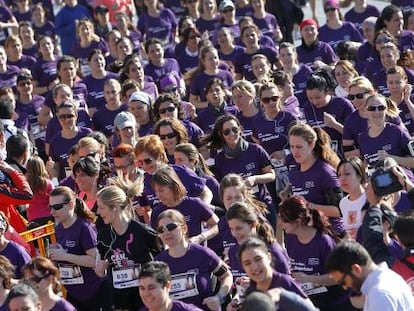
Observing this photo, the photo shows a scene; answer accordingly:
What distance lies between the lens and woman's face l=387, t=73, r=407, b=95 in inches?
484

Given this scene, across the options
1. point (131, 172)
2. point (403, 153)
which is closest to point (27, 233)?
point (131, 172)

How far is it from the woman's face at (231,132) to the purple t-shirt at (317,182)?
99cm

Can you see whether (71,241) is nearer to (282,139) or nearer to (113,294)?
(113,294)

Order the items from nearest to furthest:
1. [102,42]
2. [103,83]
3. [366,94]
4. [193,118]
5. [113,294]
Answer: [113,294], [366,94], [193,118], [103,83], [102,42]

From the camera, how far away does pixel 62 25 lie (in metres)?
20.8

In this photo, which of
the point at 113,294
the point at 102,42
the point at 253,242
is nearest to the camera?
the point at 253,242

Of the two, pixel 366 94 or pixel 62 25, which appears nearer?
pixel 366 94

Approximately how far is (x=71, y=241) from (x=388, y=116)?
3.20m

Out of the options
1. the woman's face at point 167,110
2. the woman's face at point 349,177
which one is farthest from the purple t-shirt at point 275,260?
the woman's face at point 167,110

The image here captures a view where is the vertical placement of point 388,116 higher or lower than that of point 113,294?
higher

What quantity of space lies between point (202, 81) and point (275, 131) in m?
2.98

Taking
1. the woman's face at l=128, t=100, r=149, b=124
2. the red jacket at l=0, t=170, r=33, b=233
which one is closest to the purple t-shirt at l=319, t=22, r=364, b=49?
the woman's face at l=128, t=100, r=149, b=124

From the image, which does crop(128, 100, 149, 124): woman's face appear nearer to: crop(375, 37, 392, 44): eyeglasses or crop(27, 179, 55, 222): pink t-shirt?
crop(27, 179, 55, 222): pink t-shirt

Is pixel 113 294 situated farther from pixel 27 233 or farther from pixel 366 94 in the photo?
pixel 366 94
